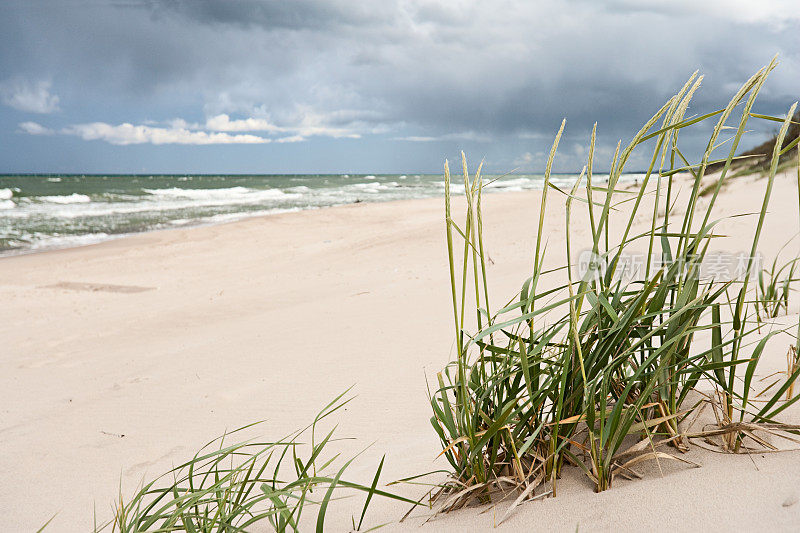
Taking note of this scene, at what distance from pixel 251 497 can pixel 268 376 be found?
84.2 inches

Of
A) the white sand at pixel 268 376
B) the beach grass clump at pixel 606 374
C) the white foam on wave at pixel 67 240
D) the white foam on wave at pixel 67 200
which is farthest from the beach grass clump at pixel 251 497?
the white foam on wave at pixel 67 200

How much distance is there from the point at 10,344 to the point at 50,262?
17.4ft

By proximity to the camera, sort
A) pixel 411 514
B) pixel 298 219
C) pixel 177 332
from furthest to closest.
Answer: pixel 298 219 → pixel 177 332 → pixel 411 514

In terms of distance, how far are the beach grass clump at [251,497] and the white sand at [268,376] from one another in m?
0.13

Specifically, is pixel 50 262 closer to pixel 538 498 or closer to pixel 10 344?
pixel 10 344

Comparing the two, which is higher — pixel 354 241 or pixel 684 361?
pixel 684 361

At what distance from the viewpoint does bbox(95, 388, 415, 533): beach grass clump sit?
47.6 inches

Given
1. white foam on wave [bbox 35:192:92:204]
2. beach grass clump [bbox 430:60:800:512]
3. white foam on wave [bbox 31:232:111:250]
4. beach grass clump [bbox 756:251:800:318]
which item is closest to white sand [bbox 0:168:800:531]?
beach grass clump [bbox 430:60:800:512]

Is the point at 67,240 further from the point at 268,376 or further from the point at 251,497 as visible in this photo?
the point at 251,497

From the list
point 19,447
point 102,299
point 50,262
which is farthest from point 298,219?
point 19,447

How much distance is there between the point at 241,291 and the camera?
21.6 ft

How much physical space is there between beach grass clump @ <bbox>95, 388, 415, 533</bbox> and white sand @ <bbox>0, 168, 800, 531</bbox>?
0.41 feet

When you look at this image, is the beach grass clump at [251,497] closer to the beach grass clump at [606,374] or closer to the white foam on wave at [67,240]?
the beach grass clump at [606,374]

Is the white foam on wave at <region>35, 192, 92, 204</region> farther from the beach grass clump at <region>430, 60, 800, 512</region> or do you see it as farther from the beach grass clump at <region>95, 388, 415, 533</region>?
the beach grass clump at <region>430, 60, 800, 512</region>
